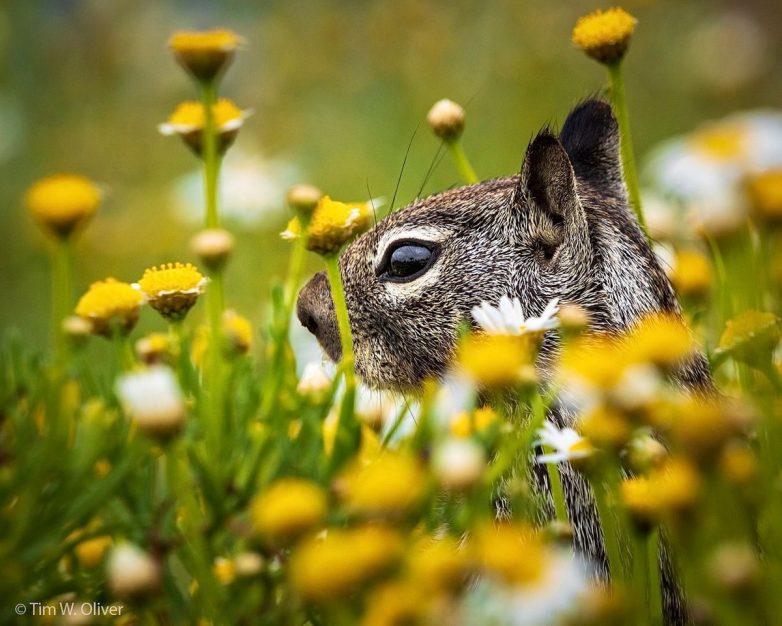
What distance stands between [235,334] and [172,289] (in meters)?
0.15

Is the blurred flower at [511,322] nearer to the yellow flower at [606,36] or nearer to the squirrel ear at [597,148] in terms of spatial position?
the yellow flower at [606,36]

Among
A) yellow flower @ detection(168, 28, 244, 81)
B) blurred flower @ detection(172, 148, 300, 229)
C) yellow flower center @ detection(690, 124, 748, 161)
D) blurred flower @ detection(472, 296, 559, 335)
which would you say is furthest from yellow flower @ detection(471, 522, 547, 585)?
blurred flower @ detection(172, 148, 300, 229)

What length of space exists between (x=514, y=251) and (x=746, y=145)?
898 millimetres

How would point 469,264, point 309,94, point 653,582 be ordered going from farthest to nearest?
point 309,94 → point 469,264 → point 653,582

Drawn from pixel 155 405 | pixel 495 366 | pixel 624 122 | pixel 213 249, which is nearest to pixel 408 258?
pixel 624 122

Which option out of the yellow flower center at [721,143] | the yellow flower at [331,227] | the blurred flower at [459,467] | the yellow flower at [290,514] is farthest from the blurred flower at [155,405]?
the yellow flower center at [721,143]

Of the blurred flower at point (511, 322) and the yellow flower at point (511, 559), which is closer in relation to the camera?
the yellow flower at point (511, 559)

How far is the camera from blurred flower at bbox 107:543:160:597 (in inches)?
30.5

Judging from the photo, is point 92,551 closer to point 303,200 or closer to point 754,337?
point 303,200

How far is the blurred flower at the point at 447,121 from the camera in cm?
143

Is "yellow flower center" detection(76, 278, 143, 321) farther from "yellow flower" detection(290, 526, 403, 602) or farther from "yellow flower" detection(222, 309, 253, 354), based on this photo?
"yellow flower" detection(290, 526, 403, 602)

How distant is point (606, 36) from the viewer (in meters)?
1.37

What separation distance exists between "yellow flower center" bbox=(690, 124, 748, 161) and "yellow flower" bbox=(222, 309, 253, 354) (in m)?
1.24

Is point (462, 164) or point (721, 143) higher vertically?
point (462, 164)
